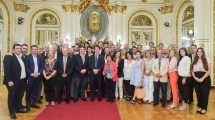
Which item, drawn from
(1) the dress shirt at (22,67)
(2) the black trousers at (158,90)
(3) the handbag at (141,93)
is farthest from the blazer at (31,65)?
(2) the black trousers at (158,90)

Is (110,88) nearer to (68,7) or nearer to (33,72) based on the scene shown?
(33,72)

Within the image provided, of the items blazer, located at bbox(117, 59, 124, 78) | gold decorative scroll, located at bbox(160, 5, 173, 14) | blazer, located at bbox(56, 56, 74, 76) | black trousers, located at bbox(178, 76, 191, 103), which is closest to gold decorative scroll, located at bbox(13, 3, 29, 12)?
gold decorative scroll, located at bbox(160, 5, 173, 14)

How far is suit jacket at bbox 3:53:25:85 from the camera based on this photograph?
17.9ft

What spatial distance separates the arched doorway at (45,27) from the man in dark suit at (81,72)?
29.5 ft

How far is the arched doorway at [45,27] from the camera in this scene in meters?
16.1

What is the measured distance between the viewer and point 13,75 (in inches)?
219

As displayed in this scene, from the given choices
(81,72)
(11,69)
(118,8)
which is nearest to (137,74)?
(81,72)

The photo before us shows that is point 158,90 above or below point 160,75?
below

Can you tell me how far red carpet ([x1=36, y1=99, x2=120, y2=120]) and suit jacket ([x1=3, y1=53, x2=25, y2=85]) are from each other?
1064 millimetres

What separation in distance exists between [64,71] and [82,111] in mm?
1560

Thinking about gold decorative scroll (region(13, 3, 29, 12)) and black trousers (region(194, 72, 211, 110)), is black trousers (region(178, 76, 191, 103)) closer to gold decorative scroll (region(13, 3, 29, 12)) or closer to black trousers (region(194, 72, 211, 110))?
black trousers (region(194, 72, 211, 110))

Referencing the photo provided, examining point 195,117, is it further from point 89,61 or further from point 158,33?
point 158,33

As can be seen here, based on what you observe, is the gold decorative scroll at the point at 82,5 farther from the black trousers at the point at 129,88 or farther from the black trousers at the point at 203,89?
the black trousers at the point at 203,89

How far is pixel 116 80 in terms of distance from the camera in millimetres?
7801
